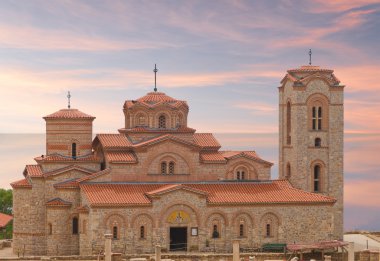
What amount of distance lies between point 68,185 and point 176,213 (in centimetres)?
738

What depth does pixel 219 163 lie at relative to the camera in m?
62.8

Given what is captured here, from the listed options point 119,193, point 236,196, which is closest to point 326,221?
point 236,196

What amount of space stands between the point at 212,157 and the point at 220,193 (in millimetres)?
3445

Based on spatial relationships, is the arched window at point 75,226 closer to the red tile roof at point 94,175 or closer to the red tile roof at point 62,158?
the red tile roof at point 94,175

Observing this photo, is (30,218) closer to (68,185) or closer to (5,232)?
(68,185)

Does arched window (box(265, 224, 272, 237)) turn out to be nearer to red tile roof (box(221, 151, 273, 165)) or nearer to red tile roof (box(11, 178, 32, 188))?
red tile roof (box(221, 151, 273, 165))

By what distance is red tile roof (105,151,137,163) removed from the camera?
199 feet

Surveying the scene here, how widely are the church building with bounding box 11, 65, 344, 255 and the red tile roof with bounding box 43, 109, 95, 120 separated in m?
0.07

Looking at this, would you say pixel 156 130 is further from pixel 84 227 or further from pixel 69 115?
pixel 84 227

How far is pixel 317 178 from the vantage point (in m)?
66.3

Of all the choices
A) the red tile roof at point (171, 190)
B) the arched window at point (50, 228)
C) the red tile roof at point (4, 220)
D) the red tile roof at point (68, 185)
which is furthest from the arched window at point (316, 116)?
the red tile roof at point (4, 220)

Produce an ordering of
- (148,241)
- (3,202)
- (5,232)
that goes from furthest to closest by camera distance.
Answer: (3,202) → (5,232) → (148,241)

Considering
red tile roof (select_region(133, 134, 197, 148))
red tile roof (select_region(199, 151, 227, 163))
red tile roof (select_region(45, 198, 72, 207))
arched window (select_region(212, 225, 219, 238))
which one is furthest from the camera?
red tile roof (select_region(199, 151, 227, 163))

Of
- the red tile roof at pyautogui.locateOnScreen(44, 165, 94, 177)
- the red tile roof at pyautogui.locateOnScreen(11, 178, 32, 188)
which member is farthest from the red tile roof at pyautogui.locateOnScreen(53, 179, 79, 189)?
→ the red tile roof at pyautogui.locateOnScreen(11, 178, 32, 188)
